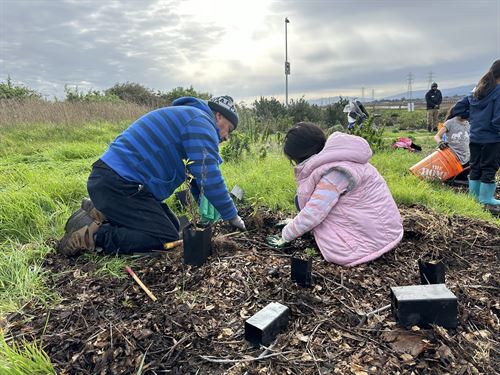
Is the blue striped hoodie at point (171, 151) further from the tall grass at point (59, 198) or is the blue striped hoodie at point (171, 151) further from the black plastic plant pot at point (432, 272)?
the black plastic plant pot at point (432, 272)

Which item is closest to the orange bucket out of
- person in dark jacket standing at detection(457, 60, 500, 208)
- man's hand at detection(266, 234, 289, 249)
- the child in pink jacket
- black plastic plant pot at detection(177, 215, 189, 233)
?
person in dark jacket standing at detection(457, 60, 500, 208)

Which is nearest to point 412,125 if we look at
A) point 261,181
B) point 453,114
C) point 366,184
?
point 453,114

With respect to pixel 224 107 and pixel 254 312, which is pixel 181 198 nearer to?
pixel 224 107

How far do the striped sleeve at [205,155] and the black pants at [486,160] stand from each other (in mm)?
3175

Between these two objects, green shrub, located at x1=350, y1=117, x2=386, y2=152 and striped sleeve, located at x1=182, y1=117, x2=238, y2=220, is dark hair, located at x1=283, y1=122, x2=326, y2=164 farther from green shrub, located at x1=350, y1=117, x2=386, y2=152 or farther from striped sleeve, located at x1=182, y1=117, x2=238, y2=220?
green shrub, located at x1=350, y1=117, x2=386, y2=152

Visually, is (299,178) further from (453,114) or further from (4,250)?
(453,114)

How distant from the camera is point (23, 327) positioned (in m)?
1.74

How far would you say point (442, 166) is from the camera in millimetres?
4648

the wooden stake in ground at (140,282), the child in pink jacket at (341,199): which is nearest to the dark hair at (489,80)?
the child in pink jacket at (341,199)

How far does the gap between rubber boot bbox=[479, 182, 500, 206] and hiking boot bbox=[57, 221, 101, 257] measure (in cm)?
398

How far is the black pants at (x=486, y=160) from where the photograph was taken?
154 inches

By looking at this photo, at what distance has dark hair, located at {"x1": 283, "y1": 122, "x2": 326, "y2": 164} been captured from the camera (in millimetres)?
2203

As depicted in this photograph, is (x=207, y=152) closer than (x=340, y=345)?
No

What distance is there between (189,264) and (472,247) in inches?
77.1
